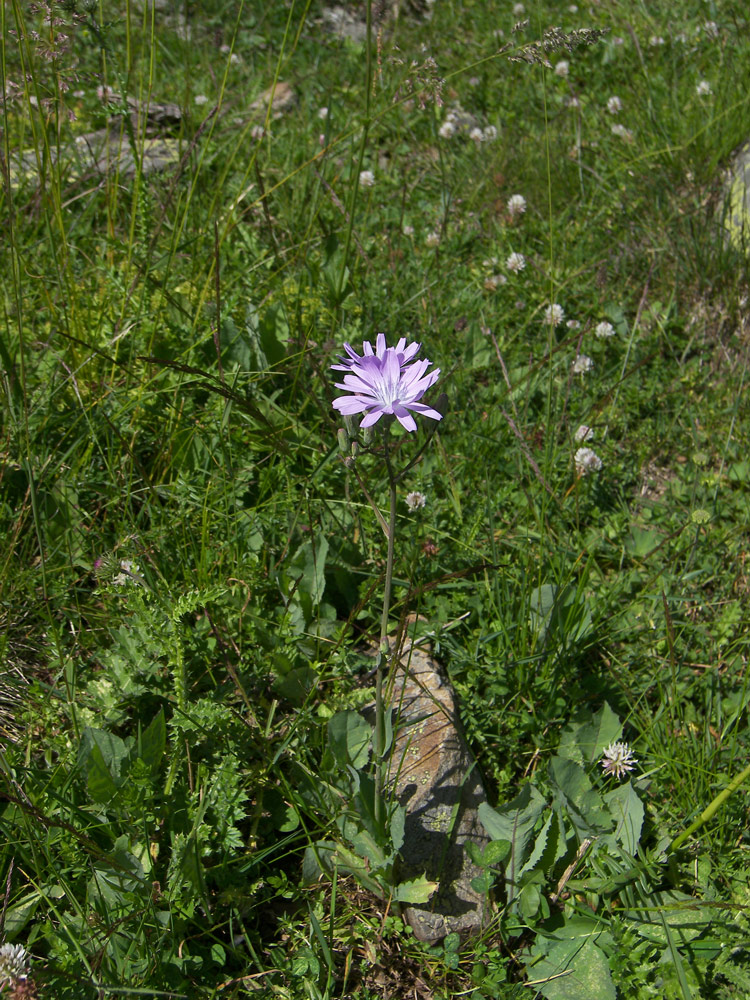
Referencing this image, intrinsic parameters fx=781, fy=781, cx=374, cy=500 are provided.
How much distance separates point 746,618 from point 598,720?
0.53 m

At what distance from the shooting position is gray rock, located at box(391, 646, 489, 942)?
5.74 feet

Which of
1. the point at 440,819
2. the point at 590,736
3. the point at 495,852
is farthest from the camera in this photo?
the point at 590,736

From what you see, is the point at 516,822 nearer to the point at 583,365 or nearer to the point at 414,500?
the point at 414,500

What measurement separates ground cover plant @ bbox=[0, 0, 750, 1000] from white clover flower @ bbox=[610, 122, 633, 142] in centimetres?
38

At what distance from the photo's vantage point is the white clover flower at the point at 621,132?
3.97 m

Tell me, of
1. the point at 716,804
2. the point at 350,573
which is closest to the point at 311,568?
the point at 350,573

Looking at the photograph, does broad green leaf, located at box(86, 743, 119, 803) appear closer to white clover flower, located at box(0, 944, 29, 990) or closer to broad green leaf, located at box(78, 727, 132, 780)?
broad green leaf, located at box(78, 727, 132, 780)

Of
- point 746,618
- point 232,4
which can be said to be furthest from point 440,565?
point 232,4

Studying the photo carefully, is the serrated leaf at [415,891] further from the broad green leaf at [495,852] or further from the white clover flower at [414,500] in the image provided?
the white clover flower at [414,500]

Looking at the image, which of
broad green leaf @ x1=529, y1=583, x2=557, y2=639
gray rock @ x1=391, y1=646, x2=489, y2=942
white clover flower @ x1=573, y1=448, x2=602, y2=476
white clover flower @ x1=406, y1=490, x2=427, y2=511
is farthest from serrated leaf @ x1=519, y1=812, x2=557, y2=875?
white clover flower @ x1=573, y1=448, x2=602, y2=476

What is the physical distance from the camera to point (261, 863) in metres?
1.78

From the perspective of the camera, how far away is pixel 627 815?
1.82 meters

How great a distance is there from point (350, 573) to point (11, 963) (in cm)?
119

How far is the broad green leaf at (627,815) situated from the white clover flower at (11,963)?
126cm
